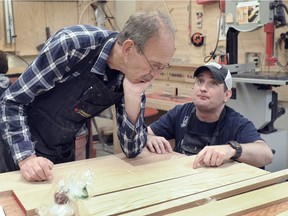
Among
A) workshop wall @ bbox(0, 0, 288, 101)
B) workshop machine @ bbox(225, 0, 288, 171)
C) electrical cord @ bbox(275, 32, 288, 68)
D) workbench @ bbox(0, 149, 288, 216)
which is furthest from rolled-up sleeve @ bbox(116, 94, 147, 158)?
workshop wall @ bbox(0, 0, 288, 101)

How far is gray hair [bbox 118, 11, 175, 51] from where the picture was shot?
1.34 m

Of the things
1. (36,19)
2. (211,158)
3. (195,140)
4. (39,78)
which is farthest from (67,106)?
(36,19)

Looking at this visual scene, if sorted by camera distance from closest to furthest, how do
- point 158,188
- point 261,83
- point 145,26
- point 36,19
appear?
point 158,188 < point 145,26 < point 261,83 < point 36,19

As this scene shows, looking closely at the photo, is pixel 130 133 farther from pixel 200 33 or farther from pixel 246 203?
pixel 200 33

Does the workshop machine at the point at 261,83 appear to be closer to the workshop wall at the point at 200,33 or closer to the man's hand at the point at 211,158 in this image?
the workshop wall at the point at 200,33

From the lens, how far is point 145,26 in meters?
1.35

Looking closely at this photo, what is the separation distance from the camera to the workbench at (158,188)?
1.08 meters

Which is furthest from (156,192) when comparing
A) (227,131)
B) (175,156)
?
(227,131)

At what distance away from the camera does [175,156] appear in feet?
5.27

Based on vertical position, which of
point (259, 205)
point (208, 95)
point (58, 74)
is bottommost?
point (259, 205)

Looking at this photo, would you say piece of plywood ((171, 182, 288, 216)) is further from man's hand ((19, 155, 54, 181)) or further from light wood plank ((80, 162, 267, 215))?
man's hand ((19, 155, 54, 181))

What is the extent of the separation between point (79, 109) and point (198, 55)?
2.68m

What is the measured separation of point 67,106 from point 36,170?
1.05ft

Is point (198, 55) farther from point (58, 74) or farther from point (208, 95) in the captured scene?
point (58, 74)
